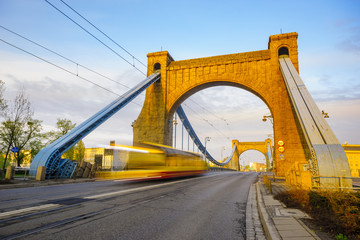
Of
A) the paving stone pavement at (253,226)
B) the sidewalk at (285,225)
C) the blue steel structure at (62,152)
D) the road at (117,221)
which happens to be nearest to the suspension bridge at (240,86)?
the blue steel structure at (62,152)

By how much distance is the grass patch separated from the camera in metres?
4.10

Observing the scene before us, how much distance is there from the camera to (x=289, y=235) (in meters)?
4.03

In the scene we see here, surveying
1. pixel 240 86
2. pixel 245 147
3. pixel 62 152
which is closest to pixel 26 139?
pixel 62 152

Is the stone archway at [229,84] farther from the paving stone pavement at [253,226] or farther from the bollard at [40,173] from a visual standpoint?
the paving stone pavement at [253,226]

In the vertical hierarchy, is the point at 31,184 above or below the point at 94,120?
below

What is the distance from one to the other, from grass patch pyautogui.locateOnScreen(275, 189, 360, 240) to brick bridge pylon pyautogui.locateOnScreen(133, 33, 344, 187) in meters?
18.9

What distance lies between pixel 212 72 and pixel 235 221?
25.3 metres

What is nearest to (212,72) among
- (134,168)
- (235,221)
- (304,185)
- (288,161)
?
(288,161)

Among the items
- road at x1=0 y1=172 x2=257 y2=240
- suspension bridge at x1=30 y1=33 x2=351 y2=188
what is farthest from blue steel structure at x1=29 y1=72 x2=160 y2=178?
road at x1=0 y1=172 x2=257 y2=240

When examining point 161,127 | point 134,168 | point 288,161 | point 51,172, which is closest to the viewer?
point 134,168

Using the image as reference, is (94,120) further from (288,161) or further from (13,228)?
(288,161)

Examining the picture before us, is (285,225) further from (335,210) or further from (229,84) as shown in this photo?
(229,84)

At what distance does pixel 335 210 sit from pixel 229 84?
2541 centimetres

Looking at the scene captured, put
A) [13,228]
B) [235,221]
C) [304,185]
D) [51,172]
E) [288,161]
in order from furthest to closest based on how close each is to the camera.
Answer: [288,161]
[51,172]
[304,185]
[235,221]
[13,228]
